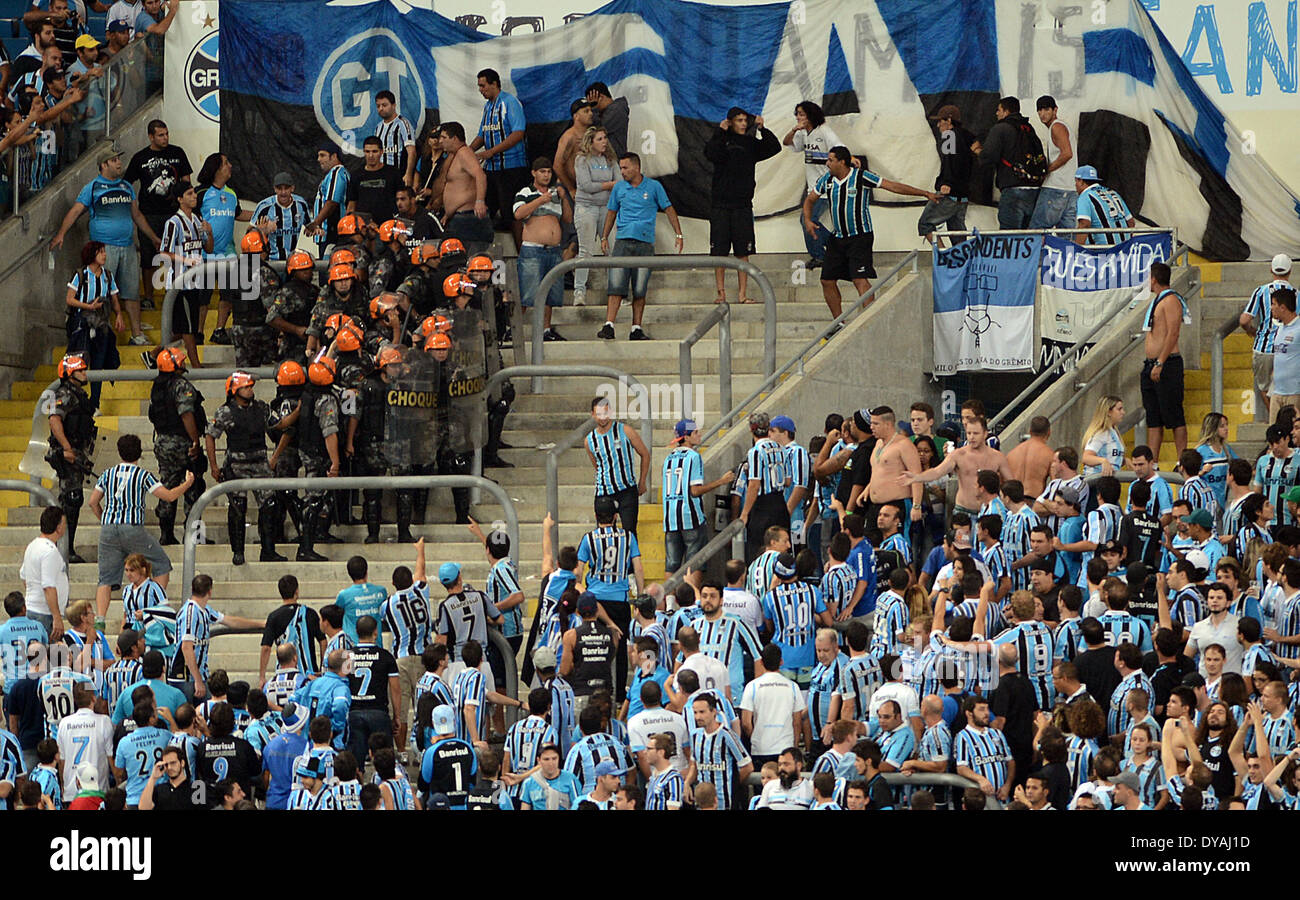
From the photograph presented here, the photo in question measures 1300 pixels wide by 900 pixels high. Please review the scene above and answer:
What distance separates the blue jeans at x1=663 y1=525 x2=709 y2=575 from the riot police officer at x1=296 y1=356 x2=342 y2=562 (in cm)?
273

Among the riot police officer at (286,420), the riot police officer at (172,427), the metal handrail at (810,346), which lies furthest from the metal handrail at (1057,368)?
the riot police officer at (172,427)

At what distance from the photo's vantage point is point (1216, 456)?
16.2m

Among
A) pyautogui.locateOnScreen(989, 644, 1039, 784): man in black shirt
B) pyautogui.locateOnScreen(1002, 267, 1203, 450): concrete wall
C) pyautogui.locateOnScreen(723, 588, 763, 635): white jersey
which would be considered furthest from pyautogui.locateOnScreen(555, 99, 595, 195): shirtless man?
pyautogui.locateOnScreen(989, 644, 1039, 784): man in black shirt

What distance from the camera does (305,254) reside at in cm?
1947

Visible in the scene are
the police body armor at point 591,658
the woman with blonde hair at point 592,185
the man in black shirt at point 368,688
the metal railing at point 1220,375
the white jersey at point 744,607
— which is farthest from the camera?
the woman with blonde hair at point 592,185

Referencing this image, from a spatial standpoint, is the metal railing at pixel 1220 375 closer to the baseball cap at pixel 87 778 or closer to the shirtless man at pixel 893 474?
the shirtless man at pixel 893 474

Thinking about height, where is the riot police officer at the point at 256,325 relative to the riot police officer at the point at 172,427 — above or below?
above

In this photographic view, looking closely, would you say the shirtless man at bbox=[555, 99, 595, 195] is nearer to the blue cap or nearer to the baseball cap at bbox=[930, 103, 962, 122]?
the baseball cap at bbox=[930, 103, 962, 122]

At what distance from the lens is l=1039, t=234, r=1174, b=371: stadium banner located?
762 inches

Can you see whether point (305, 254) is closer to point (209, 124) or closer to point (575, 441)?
point (575, 441)

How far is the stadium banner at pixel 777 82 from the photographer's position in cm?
2170

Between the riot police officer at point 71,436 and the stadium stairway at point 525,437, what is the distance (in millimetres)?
344

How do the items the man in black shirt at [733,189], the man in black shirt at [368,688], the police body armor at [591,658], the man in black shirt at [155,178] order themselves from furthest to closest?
1. the man in black shirt at [155,178]
2. the man in black shirt at [733,189]
3. the police body armor at [591,658]
4. the man in black shirt at [368,688]

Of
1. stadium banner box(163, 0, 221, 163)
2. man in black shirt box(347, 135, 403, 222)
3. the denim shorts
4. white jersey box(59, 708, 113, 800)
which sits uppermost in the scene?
stadium banner box(163, 0, 221, 163)
